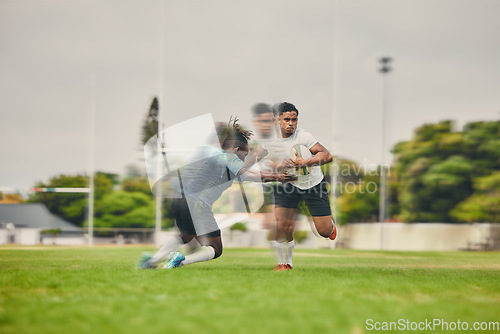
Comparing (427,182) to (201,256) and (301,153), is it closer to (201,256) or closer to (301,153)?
(301,153)

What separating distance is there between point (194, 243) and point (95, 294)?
2396mm

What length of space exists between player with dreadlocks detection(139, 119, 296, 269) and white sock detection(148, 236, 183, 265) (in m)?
0.12

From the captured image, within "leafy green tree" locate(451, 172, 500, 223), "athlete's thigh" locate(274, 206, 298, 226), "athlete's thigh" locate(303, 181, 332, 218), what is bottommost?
"leafy green tree" locate(451, 172, 500, 223)

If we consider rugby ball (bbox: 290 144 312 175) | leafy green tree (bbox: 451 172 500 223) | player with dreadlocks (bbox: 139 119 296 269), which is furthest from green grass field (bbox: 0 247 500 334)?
leafy green tree (bbox: 451 172 500 223)

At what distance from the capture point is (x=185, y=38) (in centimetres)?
2228

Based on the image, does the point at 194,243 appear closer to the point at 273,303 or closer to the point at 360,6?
the point at 273,303

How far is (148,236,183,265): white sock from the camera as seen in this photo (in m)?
6.24

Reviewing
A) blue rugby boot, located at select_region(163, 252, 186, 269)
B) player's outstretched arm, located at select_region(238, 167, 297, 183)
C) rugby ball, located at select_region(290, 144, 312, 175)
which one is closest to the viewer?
player's outstretched arm, located at select_region(238, 167, 297, 183)

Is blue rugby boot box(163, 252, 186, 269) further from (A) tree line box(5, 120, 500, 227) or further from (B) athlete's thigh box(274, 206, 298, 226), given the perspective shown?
(A) tree line box(5, 120, 500, 227)

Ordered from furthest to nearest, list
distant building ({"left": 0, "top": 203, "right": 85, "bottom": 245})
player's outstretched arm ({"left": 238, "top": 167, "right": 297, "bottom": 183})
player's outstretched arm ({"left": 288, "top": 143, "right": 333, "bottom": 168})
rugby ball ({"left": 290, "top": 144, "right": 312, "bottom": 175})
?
distant building ({"left": 0, "top": 203, "right": 85, "bottom": 245}) < rugby ball ({"left": 290, "top": 144, "right": 312, "bottom": 175}) < player's outstretched arm ({"left": 288, "top": 143, "right": 333, "bottom": 168}) < player's outstretched arm ({"left": 238, "top": 167, "right": 297, "bottom": 183})

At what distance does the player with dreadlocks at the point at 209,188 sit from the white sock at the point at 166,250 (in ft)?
0.38

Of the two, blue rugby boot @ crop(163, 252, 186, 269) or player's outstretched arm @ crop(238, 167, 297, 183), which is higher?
player's outstretched arm @ crop(238, 167, 297, 183)

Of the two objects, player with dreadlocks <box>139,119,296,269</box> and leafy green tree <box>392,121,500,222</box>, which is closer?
player with dreadlocks <box>139,119,296,269</box>

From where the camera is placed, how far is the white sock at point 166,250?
6.24 meters
